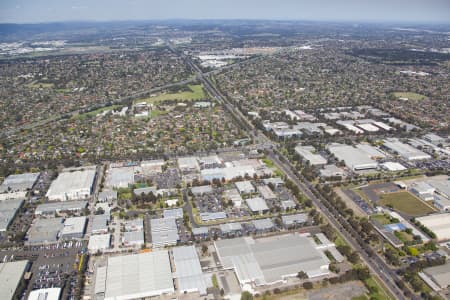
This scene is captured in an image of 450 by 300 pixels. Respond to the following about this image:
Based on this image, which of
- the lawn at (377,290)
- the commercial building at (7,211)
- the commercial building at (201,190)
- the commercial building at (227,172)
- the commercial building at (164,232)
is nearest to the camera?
the lawn at (377,290)

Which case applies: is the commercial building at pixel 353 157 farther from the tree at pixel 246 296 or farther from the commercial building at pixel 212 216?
the tree at pixel 246 296

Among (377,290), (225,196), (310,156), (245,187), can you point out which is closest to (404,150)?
(310,156)

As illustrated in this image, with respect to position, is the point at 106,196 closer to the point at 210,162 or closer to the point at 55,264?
the point at 55,264

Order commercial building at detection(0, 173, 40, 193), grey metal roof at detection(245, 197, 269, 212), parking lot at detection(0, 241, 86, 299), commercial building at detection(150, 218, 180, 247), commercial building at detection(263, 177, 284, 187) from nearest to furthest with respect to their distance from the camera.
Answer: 1. parking lot at detection(0, 241, 86, 299)
2. commercial building at detection(150, 218, 180, 247)
3. grey metal roof at detection(245, 197, 269, 212)
4. commercial building at detection(0, 173, 40, 193)
5. commercial building at detection(263, 177, 284, 187)

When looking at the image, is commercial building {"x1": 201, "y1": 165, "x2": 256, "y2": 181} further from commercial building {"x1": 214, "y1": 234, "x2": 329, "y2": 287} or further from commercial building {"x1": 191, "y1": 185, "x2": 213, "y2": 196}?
commercial building {"x1": 214, "y1": 234, "x2": 329, "y2": 287}

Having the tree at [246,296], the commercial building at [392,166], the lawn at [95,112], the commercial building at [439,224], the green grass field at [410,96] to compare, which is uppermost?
the green grass field at [410,96]

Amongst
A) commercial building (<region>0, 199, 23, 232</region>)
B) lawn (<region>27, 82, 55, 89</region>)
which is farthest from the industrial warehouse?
lawn (<region>27, 82, 55, 89</region>)

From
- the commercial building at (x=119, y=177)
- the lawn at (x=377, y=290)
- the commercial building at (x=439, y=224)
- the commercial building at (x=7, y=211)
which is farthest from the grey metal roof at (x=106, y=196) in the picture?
the commercial building at (x=439, y=224)
